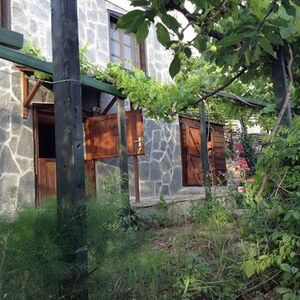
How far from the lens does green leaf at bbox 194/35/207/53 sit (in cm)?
321

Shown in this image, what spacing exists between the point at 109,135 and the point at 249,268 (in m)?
5.69

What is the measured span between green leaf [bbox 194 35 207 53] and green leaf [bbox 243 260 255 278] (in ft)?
4.92

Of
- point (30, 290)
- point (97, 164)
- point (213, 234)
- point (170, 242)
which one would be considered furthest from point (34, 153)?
point (30, 290)

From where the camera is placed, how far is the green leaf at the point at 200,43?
321 centimetres

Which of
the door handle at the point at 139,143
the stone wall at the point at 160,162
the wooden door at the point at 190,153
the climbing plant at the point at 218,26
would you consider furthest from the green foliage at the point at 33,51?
the wooden door at the point at 190,153

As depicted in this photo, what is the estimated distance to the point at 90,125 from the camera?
9102 millimetres

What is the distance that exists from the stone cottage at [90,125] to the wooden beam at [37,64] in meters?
0.23

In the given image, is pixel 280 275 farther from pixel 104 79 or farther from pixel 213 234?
pixel 104 79

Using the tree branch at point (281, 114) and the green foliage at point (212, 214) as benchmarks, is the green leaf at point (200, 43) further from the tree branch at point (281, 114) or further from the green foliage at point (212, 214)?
the green foliage at point (212, 214)

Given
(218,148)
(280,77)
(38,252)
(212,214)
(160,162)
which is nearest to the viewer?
(38,252)

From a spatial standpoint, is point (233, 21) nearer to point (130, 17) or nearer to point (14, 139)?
point (130, 17)

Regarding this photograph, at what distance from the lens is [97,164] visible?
946 centimetres

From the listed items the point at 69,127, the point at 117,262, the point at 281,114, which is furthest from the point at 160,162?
the point at 69,127

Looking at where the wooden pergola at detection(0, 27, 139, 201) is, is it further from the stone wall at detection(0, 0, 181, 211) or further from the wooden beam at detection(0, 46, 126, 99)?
the stone wall at detection(0, 0, 181, 211)
